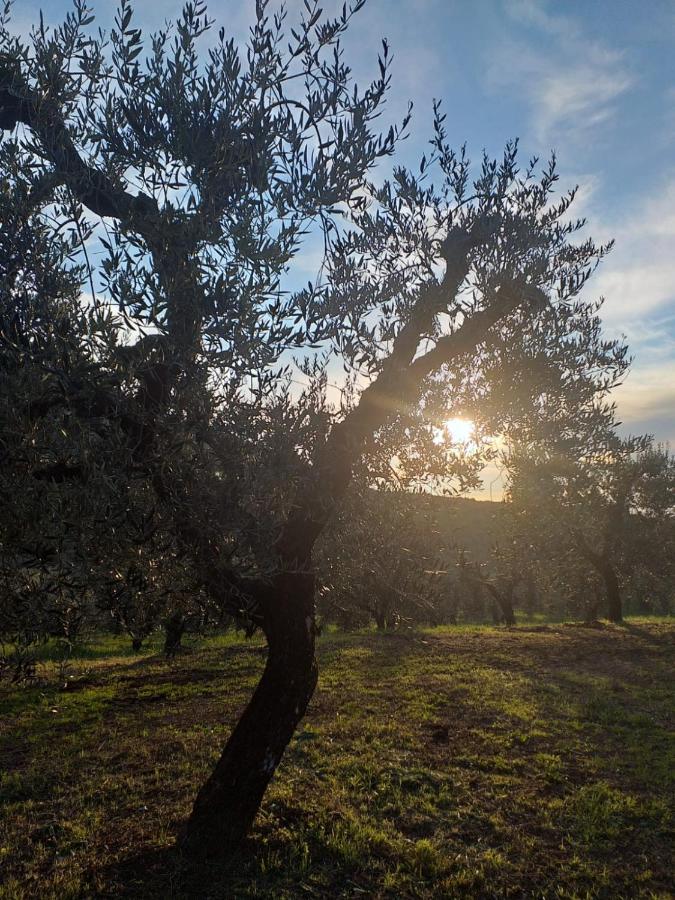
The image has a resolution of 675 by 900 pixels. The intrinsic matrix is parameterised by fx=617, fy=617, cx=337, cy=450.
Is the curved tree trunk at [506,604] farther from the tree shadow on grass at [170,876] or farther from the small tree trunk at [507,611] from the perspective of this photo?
the tree shadow on grass at [170,876]

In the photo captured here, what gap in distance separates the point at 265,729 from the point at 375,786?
13.0ft

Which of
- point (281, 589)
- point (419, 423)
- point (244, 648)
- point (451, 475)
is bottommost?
point (244, 648)

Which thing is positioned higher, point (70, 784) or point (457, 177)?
point (457, 177)

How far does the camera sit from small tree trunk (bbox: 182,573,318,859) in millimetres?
9008

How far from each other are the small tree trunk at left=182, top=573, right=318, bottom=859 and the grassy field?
18.6 inches

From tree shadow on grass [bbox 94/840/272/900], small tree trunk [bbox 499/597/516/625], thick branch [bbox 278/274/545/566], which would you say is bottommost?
tree shadow on grass [bbox 94/840/272/900]

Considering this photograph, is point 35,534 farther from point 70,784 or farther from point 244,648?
point 244,648

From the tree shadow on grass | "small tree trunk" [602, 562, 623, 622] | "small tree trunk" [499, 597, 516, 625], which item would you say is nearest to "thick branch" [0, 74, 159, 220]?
the tree shadow on grass

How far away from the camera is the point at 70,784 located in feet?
40.1

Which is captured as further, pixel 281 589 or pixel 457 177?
pixel 457 177

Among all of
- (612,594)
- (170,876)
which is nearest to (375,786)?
(170,876)

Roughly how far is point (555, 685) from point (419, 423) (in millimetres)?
13824

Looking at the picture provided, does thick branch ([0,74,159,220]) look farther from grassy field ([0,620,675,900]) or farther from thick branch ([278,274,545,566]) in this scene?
grassy field ([0,620,675,900])

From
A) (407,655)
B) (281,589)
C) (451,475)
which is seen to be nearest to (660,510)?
(407,655)
